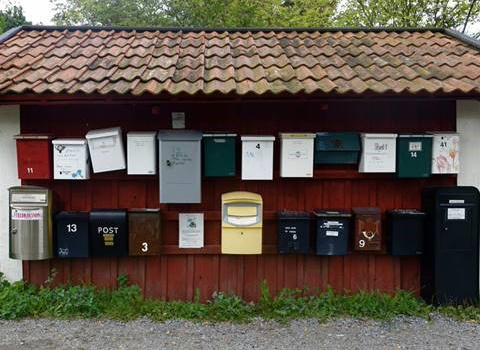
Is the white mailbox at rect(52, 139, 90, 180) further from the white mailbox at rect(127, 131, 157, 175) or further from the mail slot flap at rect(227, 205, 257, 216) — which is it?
the mail slot flap at rect(227, 205, 257, 216)

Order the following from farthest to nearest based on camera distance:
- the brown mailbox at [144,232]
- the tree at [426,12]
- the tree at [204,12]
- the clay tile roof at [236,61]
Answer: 1. the tree at [204,12]
2. the tree at [426,12]
3. the brown mailbox at [144,232]
4. the clay tile roof at [236,61]

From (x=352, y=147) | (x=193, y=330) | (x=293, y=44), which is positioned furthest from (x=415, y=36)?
(x=193, y=330)

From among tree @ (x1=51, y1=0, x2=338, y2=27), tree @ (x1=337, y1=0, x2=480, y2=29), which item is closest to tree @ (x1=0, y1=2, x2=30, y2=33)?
tree @ (x1=51, y1=0, x2=338, y2=27)

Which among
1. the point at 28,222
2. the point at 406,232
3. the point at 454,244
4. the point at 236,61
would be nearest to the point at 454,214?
the point at 454,244

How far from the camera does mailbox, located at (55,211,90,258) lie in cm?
535

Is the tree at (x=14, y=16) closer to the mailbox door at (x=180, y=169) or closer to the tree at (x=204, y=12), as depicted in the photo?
the tree at (x=204, y=12)

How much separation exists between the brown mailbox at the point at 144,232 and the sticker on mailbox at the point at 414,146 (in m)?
3.06

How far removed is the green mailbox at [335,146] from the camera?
5.43m

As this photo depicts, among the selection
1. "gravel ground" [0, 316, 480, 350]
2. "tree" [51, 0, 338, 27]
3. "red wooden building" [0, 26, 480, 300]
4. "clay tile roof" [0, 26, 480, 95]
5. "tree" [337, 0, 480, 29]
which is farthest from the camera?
"tree" [51, 0, 338, 27]

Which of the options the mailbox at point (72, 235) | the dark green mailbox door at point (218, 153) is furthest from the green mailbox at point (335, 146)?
the mailbox at point (72, 235)

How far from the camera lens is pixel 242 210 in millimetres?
5227

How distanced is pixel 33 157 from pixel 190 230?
2.03 meters

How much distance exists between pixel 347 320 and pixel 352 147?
2000 mm

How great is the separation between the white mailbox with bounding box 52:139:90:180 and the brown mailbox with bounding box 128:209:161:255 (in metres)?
0.78
